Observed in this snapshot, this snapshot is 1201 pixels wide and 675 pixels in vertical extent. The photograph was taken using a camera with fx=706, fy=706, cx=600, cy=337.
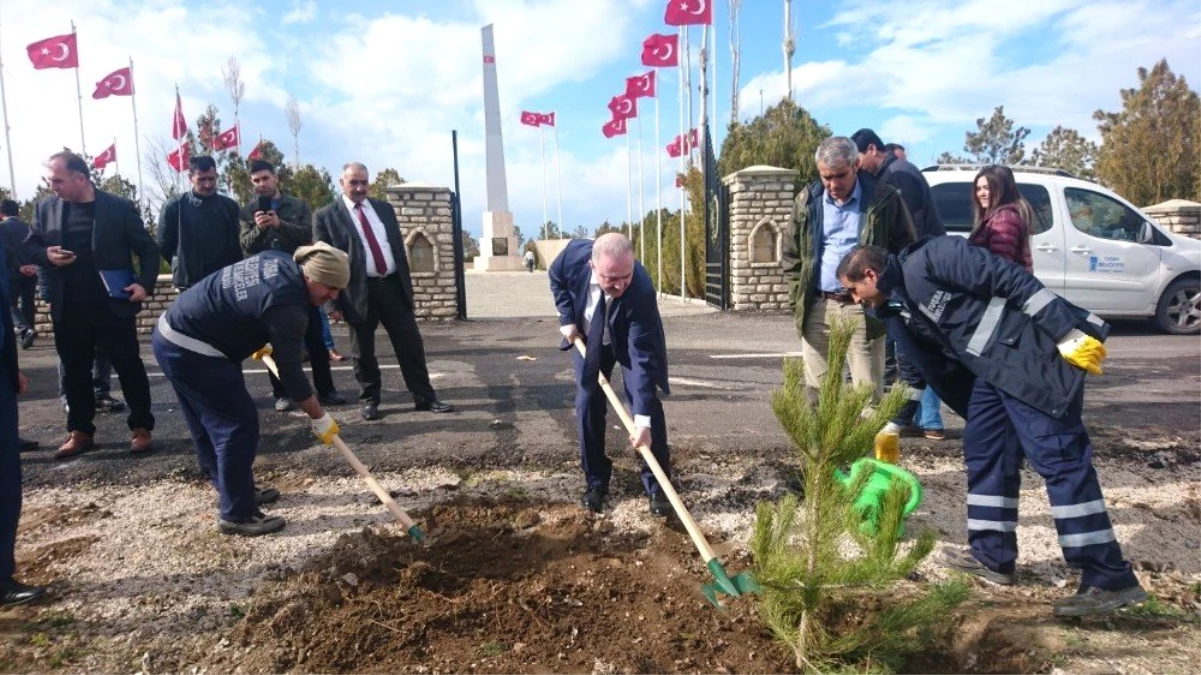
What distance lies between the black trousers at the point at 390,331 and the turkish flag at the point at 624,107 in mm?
12855

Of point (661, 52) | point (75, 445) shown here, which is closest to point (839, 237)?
point (75, 445)

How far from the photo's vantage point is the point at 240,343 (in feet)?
11.1

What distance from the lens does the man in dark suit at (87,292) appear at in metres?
4.37

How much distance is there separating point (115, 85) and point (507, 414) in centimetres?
1848

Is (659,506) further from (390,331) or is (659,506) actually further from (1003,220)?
(390,331)

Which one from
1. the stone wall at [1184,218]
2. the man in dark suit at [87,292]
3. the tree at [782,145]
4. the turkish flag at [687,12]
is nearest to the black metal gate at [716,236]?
the tree at [782,145]

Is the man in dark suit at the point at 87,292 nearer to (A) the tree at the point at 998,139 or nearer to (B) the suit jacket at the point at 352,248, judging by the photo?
(B) the suit jacket at the point at 352,248

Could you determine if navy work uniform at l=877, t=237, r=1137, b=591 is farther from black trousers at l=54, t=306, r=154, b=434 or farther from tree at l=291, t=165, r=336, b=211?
tree at l=291, t=165, r=336, b=211

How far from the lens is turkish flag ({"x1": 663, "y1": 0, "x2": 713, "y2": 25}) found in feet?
43.7

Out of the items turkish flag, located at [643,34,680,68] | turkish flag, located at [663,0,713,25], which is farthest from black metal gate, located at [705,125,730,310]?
turkish flag, located at [643,34,680,68]

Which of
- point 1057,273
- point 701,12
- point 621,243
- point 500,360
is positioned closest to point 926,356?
point 621,243

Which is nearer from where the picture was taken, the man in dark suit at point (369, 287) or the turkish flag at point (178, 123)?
the man in dark suit at point (369, 287)

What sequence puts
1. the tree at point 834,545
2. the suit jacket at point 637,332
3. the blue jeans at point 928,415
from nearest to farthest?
the tree at point 834,545
the suit jacket at point 637,332
the blue jeans at point 928,415

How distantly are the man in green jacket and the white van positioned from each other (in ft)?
16.1
